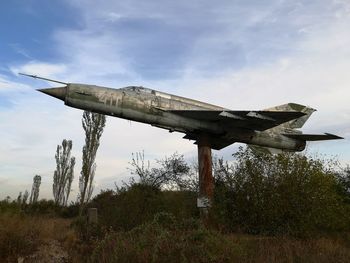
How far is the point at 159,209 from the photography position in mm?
17219

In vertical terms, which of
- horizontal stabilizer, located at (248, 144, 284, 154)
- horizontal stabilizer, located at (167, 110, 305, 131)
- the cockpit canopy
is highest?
the cockpit canopy

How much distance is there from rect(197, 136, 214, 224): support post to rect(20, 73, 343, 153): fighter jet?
0.21 metres

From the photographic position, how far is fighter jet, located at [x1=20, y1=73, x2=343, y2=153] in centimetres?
1389

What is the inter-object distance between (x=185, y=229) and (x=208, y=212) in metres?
4.32

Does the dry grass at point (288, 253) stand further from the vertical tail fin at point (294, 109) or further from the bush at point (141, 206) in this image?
the vertical tail fin at point (294, 109)

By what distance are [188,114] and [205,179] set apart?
8.87 ft

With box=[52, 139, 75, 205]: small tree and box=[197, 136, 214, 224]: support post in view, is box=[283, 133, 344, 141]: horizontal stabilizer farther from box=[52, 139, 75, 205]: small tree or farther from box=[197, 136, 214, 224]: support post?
box=[52, 139, 75, 205]: small tree

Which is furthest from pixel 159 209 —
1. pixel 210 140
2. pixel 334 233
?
pixel 334 233

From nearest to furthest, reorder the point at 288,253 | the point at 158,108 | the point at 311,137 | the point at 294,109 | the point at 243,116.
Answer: the point at 288,253
the point at 158,108
the point at 243,116
the point at 294,109
the point at 311,137

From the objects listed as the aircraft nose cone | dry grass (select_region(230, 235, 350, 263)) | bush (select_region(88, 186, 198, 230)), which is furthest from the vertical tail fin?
the aircraft nose cone

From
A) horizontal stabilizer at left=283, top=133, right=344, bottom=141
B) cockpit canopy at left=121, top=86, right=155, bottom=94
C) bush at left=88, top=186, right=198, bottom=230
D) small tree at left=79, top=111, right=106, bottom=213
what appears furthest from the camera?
small tree at left=79, top=111, right=106, bottom=213

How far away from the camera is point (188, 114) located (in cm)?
1466

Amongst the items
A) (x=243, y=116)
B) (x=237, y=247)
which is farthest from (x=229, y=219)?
(x=237, y=247)

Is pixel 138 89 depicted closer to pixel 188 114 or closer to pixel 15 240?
pixel 188 114
